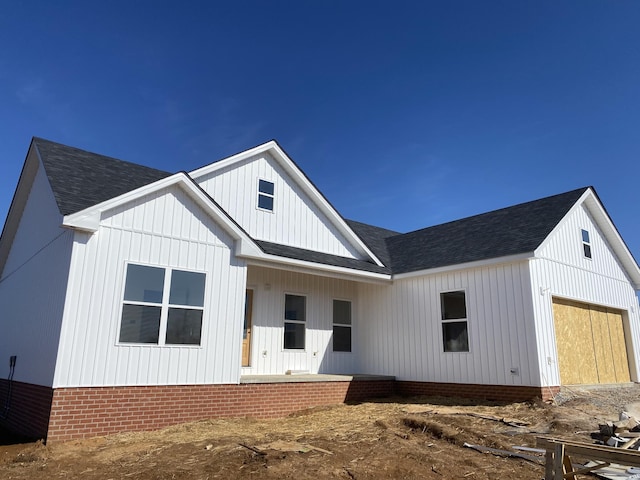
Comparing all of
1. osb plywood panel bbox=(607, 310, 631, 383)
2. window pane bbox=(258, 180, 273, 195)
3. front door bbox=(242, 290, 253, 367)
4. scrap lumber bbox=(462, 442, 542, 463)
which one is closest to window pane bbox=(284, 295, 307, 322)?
front door bbox=(242, 290, 253, 367)

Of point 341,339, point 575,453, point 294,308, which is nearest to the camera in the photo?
point 575,453

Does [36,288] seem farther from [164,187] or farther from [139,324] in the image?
[164,187]

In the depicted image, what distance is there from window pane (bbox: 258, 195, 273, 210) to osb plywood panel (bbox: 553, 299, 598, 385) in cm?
822

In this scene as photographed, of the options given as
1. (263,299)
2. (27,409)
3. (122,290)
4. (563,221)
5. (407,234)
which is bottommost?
(27,409)

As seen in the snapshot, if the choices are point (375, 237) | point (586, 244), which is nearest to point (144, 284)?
point (375, 237)

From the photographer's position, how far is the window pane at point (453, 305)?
12.0m

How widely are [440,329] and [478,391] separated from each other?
1.82m

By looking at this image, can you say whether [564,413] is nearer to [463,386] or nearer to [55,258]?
[463,386]

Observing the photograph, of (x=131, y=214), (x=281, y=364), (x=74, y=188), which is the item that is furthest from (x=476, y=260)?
(x=74, y=188)

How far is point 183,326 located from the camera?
9.02 metres

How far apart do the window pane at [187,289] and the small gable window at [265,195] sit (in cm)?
383

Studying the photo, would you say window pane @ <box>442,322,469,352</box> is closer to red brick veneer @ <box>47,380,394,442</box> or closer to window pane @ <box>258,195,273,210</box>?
red brick veneer @ <box>47,380,394,442</box>

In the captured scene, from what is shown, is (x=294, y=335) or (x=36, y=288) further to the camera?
(x=294, y=335)

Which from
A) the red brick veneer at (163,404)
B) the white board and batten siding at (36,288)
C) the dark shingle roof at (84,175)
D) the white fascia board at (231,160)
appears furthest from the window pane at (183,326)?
the white fascia board at (231,160)
